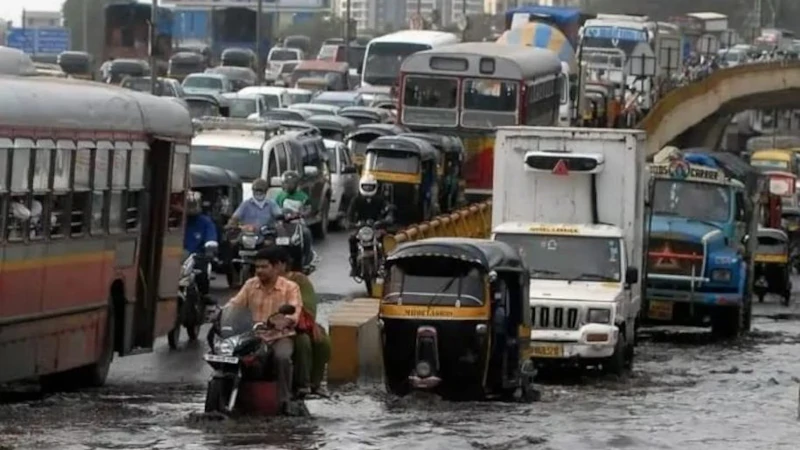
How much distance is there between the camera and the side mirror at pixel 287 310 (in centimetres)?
1738

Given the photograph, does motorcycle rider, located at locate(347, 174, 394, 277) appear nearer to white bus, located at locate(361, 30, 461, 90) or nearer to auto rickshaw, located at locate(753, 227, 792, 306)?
auto rickshaw, located at locate(753, 227, 792, 306)

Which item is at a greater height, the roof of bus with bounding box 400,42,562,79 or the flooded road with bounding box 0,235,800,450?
the roof of bus with bounding box 400,42,562,79

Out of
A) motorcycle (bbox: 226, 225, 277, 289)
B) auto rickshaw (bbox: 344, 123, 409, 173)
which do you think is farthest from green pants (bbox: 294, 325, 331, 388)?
auto rickshaw (bbox: 344, 123, 409, 173)

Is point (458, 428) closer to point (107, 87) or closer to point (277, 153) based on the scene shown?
point (107, 87)

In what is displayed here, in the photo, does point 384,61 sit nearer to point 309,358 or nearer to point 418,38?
point 418,38

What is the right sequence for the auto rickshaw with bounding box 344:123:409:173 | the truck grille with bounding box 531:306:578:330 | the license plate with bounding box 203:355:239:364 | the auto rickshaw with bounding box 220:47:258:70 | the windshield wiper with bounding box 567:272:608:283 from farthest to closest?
the auto rickshaw with bounding box 220:47:258:70
the auto rickshaw with bounding box 344:123:409:173
the windshield wiper with bounding box 567:272:608:283
the truck grille with bounding box 531:306:578:330
the license plate with bounding box 203:355:239:364

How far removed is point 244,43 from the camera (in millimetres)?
105938

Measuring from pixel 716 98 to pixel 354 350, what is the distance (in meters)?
55.9

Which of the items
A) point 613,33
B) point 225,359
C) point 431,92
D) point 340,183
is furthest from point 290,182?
point 613,33

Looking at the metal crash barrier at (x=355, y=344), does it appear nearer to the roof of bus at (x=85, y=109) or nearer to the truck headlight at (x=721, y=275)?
the roof of bus at (x=85, y=109)

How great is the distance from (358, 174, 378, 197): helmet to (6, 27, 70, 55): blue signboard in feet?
197

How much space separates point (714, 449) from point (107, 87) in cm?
636

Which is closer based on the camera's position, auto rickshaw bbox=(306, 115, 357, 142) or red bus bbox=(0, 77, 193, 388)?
red bus bbox=(0, 77, 193, 388)

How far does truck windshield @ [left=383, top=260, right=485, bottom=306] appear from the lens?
20.1 m
